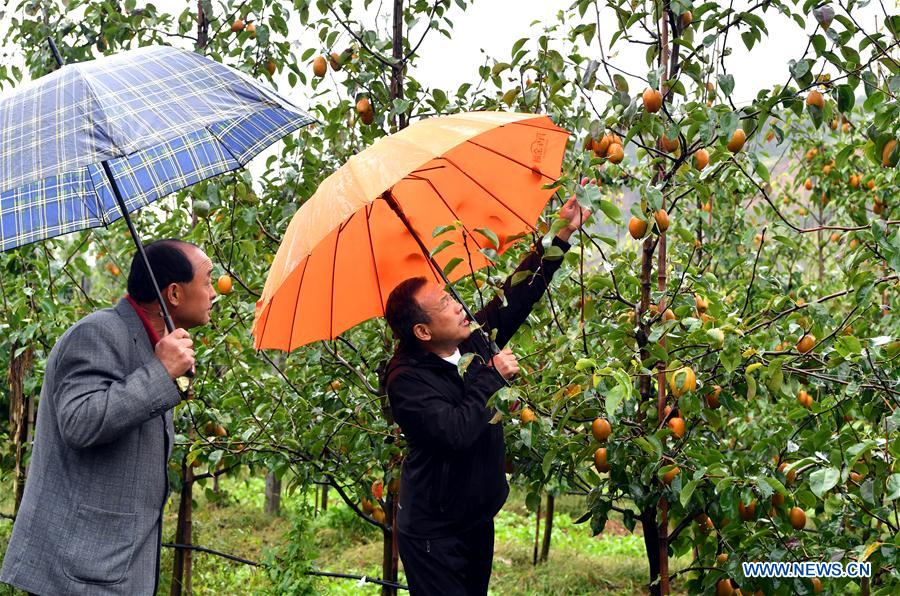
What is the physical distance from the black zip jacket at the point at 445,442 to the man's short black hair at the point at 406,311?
0.16 feet

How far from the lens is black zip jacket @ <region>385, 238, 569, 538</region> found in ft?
7.88

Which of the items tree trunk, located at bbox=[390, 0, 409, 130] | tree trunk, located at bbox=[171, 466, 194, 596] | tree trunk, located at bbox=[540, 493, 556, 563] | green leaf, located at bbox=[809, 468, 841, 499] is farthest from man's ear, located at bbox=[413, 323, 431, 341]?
tree trunk, located at bbox=[540, 493, 556, 563]

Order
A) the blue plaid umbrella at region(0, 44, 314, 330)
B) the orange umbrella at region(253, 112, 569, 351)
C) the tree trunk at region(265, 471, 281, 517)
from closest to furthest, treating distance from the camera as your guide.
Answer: the blue plaid umbrella at region(0, 44, 314, 330) → the orange umbrella at region(253, 112, 569, 351) → the tree trunk at region(265, 471, 281, 517)

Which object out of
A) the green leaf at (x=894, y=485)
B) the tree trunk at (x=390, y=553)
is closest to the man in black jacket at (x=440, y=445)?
the tree trunk at (x=390, y=553)

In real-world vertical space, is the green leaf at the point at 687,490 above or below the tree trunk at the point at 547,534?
above

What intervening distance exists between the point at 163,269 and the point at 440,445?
0.82 meters

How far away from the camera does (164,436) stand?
93.0 inches

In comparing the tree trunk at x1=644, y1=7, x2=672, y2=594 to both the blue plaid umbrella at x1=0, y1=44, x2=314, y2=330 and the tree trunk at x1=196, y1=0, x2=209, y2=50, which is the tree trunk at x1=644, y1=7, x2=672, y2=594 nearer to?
the blue plaid umbrella at x1=0, y1=44, x2=314, y2=330

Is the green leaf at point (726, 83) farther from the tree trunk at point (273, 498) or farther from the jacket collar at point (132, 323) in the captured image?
the tree trunk at point (273, 498)

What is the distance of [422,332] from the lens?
2566 millimetres

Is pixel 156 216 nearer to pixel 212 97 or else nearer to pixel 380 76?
pixel 380 76

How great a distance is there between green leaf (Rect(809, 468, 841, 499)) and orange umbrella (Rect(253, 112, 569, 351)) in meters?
0.99

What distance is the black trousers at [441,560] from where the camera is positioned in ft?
8.24

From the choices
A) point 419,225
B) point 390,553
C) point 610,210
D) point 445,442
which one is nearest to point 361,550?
point 390,553
